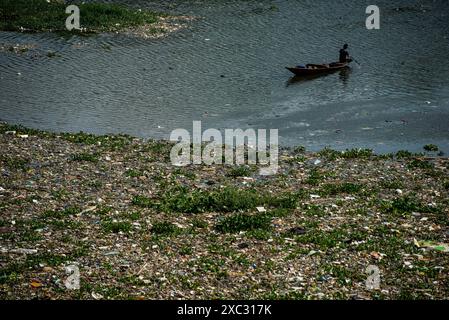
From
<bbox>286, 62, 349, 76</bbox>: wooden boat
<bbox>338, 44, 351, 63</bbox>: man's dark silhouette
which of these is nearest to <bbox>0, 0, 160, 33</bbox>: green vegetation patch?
<bbox>286, 62, 349, 76</bbox>: wooden boat

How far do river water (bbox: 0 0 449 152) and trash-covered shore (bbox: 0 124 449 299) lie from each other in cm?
412

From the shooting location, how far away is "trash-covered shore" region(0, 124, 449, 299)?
12094 millimetres

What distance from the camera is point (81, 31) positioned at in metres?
38.8

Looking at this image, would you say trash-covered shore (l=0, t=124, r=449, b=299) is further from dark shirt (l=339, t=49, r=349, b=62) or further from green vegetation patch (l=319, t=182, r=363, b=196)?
dark shirt (l=339, t=49, r=349, b=62)

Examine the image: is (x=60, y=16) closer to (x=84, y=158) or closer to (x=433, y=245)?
(x=84, y=158)

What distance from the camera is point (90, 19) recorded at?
131ft

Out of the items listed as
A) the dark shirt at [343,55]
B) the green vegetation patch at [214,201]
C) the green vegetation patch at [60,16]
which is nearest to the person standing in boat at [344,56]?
the dark shirt at [343,55]

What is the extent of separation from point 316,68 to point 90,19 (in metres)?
16.9

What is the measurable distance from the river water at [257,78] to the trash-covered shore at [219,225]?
162 inches

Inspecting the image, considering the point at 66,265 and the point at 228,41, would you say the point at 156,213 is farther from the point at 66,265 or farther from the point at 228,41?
the point at 228,41

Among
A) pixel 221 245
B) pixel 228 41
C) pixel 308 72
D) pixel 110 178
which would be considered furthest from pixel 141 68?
pixel 221 245

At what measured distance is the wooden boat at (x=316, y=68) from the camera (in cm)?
3008
